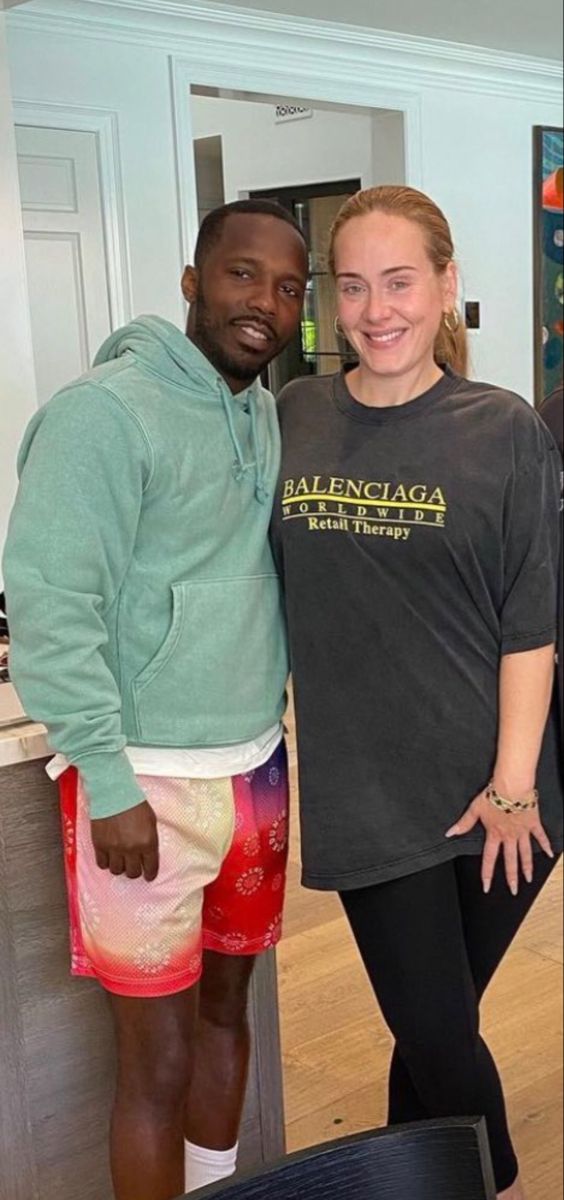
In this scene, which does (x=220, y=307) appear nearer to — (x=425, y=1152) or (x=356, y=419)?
(x=356, y=419)

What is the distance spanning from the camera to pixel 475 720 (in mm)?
1229

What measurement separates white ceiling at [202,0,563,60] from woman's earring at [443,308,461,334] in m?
3.05

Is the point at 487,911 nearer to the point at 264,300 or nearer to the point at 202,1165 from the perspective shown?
the point at 202,1165

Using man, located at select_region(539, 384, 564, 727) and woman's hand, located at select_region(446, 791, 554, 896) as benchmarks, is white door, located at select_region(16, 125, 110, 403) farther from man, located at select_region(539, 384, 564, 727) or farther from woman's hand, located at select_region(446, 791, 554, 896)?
woman's hand, located at select_region(446, 791, 554, 896)

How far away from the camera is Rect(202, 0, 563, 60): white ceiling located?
3996 mm

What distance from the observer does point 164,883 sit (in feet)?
3.84

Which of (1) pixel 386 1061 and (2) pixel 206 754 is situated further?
(1) pixel 386 1061

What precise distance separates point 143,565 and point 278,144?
467 centimetres

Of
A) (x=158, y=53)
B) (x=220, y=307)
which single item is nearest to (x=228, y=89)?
(x=158, y=53)

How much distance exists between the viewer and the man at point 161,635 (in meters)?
1.07

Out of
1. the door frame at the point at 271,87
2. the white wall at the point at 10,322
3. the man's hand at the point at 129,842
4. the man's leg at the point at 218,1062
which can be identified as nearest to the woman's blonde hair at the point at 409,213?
the man's hand at the point at 129,842

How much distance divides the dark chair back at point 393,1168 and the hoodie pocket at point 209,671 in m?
0.52

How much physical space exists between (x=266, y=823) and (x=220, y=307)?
54 cm

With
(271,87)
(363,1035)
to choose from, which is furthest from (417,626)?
(271,87)
